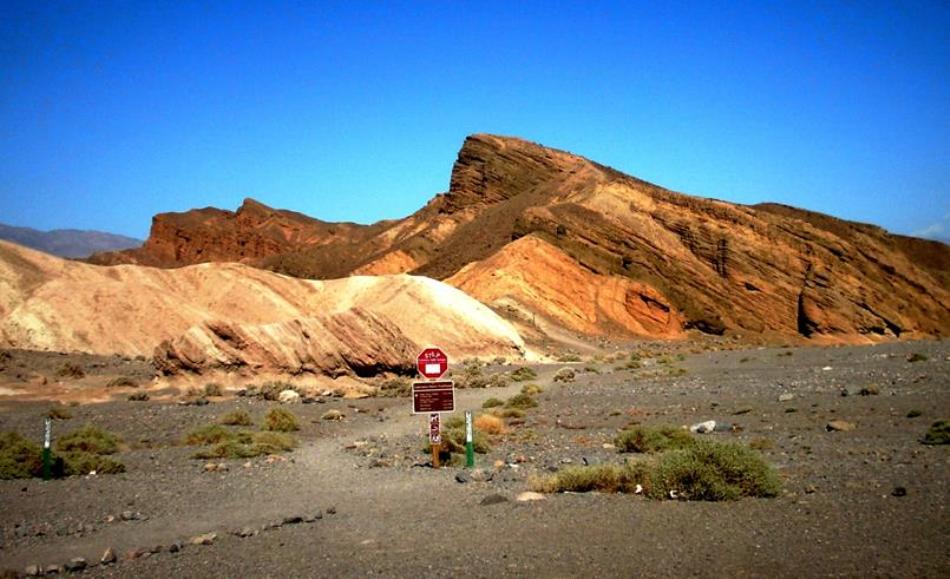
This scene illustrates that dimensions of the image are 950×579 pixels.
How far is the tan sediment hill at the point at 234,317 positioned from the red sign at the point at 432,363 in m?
16.0

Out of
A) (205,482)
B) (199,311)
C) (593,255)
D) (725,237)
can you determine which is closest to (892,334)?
(725,237)

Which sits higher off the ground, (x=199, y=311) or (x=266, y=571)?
(x=199, y=311)

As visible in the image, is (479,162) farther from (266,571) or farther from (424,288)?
(266,571)

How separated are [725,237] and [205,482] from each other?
6638 cm

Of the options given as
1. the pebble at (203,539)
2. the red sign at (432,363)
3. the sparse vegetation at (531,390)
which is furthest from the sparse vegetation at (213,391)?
the pebble at (203,539)

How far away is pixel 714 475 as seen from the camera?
10.2 meters

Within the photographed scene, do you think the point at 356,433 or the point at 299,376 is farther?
Result: the point at 299,376

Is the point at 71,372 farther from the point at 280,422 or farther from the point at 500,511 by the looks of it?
the point at 500,511

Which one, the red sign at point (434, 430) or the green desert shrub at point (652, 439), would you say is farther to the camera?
the green desert shrub at point (652, 439)

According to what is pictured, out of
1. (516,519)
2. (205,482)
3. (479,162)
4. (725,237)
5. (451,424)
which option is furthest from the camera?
(479,162)

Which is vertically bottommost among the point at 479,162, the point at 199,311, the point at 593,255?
the point at 199,311

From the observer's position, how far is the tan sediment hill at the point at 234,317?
96.7ft

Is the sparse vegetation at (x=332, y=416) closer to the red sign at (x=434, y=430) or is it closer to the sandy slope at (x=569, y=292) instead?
the red sign at (x=434, y=430)

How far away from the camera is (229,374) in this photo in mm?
28906
